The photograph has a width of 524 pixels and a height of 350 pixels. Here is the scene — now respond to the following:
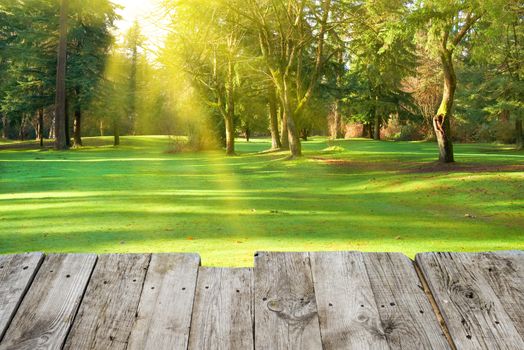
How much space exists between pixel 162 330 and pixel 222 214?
35.1 feet

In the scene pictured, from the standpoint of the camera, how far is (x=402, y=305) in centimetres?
258

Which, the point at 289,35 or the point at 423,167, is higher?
the point at 289,35

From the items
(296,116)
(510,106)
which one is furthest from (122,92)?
(510,106)

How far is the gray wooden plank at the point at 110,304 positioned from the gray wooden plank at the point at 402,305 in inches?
42.8

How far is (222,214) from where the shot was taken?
13.1 metres

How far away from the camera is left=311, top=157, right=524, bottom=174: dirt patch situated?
21812 millimetres

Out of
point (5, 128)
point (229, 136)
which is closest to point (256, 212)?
point (229, 136)

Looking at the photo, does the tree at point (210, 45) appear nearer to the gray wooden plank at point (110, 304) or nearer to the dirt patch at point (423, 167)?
the dirt patch at point (423, 167)

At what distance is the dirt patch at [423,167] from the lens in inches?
859

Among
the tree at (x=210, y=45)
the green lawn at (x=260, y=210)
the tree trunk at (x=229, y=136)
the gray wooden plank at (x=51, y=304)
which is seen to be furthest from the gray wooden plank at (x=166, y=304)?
the tree trunk at (x=229, y=136)

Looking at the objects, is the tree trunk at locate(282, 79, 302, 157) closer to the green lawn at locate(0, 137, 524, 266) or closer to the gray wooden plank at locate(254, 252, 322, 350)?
the green lawn at locate(0, 137, 524, 266)

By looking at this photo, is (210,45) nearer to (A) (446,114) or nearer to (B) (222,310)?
(A) (446,114)

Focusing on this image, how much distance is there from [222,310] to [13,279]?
981mm

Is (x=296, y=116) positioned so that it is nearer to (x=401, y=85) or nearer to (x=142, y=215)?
(x=142, y=215)
